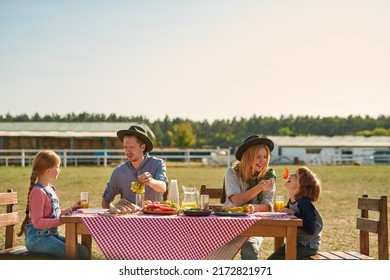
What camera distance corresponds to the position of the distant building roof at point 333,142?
59.0 metres

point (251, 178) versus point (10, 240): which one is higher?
point (251, 178)

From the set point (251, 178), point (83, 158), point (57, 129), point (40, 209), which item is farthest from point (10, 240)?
point (57, 129)

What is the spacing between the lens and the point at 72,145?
3756 centimetres

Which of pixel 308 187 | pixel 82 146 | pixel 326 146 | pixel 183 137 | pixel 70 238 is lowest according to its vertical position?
pixel 326 146

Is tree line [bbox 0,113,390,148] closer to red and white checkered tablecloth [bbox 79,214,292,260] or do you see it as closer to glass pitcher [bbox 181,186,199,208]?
→ glass pitcher [bbox 181,186,199,208]

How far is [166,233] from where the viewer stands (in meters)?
3.83

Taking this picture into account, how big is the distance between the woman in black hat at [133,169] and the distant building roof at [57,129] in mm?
26931

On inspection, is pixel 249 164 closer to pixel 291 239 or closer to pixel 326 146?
pixel 291 239

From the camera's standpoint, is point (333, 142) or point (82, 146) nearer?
point (82, 146)

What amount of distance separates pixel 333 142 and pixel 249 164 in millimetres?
58002

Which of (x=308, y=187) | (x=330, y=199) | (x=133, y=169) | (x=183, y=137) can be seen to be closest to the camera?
(x=308, y=187)

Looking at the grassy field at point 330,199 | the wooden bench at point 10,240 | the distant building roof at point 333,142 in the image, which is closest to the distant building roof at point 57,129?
the grassy field at point 330,199

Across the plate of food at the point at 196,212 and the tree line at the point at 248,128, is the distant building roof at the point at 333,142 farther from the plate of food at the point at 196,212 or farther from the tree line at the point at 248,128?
the plate of food at the point at 196,212
